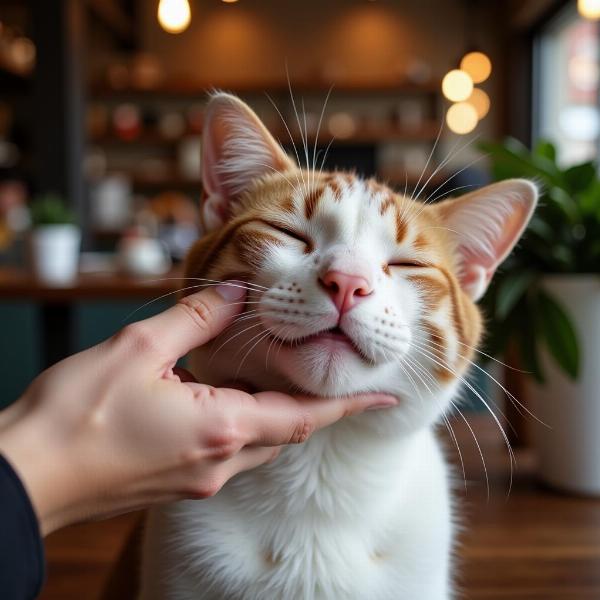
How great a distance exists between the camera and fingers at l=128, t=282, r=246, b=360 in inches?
23.0

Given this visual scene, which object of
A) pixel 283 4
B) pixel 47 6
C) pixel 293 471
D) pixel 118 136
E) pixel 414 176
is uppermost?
pixel 283 4

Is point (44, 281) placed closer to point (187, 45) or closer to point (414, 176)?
point (414, 176)

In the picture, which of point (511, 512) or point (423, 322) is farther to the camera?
point (511, 512)

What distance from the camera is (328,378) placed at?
68 cm

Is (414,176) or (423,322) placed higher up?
(414,176)

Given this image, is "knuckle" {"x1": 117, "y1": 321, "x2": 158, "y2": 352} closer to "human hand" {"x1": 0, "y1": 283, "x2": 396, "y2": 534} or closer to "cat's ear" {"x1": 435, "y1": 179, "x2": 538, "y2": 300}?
"human hand" {"x1": 0, "y1": 283, "x2": 396, "y2": 534}

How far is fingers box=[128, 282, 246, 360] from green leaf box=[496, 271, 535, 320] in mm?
676

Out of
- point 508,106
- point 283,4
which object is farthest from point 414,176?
point 283,4

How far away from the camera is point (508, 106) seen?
242 inches

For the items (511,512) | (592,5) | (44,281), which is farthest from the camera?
(592,5)

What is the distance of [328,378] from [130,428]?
9.0 inches

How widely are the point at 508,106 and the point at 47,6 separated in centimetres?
415

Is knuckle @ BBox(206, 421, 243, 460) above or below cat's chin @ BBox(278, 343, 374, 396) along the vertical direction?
below

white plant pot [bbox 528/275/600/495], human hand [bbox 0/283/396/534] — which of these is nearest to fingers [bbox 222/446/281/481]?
human hand [bbox 0/283/396/534]
